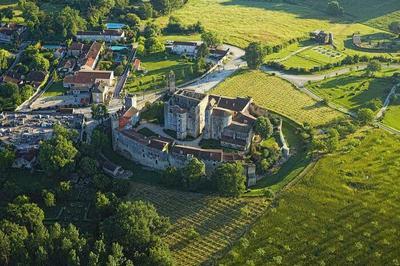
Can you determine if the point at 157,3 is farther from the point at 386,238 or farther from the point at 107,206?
the point at 386,238

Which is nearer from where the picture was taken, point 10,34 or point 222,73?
point 222,73

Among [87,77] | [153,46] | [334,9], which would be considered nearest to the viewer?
[87,77]

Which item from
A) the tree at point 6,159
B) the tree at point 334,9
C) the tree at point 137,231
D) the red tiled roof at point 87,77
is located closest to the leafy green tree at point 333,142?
the tree at point 137,231

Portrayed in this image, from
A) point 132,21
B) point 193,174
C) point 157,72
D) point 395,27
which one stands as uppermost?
point 395,27

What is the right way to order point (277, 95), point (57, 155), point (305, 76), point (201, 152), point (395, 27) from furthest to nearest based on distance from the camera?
point (395, 27), point (305, 76), point (277, 95), point (201, 152), point (57, 155)

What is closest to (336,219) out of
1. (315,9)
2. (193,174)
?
(193,174)

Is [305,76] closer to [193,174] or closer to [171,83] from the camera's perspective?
[171,83]

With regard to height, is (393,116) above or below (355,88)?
below
